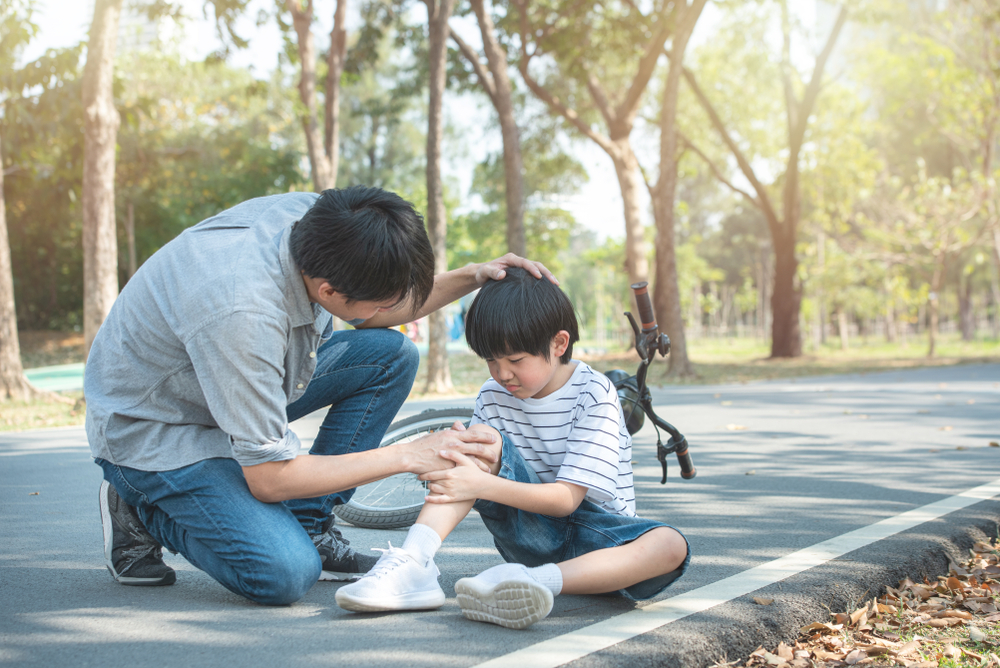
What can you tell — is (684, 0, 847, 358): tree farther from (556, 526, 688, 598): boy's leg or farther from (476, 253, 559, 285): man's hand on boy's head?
(556, 526, 688, 598): boy's leg

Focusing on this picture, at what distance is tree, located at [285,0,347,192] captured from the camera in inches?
522

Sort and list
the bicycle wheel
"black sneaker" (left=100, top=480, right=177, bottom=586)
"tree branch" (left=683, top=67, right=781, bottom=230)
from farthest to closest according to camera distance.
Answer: "tree branch" (left=683, top=67, right=781, bottom=230) → the bicycle wheel → "black sneaker" (left=100, top=480, right=177, bottom=586)

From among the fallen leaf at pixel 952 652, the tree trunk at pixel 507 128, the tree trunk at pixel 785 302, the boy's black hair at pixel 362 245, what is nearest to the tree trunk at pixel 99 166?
the tree trunk at pixel 507 128

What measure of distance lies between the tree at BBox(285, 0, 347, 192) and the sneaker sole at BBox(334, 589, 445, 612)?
37.5 feet

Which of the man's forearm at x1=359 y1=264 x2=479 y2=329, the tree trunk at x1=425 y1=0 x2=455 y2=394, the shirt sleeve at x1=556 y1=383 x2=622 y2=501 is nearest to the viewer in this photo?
the shirt sleeve at x1=556 y1=383 x2=622 y2=501

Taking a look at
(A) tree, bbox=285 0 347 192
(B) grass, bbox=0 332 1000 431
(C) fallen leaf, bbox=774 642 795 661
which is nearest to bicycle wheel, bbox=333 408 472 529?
(C) fallen leaf, bbox=774 642 795 661

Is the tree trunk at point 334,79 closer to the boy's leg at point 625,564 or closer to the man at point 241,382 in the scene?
the man at point 241,382

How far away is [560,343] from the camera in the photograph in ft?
8.44

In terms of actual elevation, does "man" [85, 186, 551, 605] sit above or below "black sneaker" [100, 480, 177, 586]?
above

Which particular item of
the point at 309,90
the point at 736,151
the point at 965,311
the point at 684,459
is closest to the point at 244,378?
the point at 684,459

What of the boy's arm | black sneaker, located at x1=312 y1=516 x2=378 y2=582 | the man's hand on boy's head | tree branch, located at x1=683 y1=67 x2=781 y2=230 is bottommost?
black sneaker, located at x1=312 y1=516 x2=378 y2=582

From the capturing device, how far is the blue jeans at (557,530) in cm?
249

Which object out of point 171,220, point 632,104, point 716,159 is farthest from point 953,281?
point 171,220

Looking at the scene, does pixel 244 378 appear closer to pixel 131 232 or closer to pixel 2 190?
pixel 2 190
